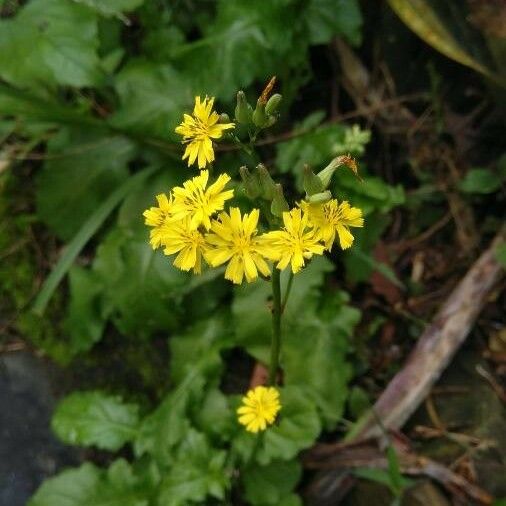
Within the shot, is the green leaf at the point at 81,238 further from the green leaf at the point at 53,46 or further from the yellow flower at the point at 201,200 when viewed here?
the yellow flower at the point at 201,200

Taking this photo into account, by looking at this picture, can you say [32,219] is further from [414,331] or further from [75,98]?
[414,331]

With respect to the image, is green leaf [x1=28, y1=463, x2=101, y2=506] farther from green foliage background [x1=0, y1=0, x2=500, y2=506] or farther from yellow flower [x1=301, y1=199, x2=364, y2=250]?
yellow flower [x1=301, y1=199, x2=364, y2=250]

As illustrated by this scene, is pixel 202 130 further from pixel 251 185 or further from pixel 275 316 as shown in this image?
pixel 275 316

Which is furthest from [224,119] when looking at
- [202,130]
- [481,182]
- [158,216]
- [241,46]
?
[481,182]

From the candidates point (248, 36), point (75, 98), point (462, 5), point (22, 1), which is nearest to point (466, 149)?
point (462, 5)

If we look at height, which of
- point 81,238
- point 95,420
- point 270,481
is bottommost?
point 95,420

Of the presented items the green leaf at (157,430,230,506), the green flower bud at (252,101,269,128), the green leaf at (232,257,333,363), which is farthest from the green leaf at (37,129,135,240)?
the green flower bud at (252,101,269,128)
